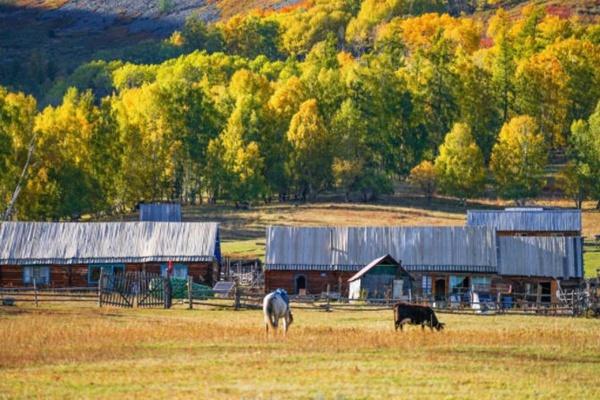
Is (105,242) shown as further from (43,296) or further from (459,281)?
(459,281)

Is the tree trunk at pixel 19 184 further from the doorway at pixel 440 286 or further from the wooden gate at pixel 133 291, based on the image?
the doorway at pixel 440 286

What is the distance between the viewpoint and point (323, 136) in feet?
370

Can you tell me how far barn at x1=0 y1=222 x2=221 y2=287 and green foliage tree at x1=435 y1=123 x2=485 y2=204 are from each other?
43836 millimetres

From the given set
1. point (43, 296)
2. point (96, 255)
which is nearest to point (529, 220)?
point (96, 255)

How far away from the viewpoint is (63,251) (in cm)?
6725

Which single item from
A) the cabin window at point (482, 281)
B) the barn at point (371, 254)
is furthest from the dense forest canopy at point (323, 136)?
the cabin window at point (482, 281)

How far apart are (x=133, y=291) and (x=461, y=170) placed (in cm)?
5829

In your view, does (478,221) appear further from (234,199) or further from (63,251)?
(234,199)

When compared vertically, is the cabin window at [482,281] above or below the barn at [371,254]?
below

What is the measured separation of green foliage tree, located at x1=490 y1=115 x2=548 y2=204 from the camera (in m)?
109

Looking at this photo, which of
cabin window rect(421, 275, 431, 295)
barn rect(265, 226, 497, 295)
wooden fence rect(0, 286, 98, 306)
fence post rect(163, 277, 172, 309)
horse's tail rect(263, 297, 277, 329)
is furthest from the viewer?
barn rect(265, 226, 497, 295)

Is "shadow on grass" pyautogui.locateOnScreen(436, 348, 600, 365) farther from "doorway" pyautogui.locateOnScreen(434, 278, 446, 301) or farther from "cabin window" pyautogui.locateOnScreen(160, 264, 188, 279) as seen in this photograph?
"cabin window" pyautogui.locateOnScreen(160, 264, 188, 279)

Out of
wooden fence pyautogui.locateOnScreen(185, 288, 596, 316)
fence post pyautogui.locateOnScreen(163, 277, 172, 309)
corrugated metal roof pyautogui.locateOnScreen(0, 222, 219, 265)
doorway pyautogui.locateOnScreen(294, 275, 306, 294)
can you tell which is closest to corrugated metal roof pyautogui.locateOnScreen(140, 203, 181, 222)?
corrugated metal roof pyautogui.locateOnScreen(0, 222, 219, 265)

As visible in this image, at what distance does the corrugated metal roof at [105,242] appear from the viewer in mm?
66750
